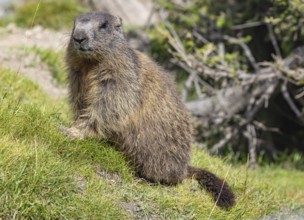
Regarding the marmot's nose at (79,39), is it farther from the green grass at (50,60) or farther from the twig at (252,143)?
the twig at (252,143)

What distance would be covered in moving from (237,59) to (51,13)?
4.77 meters

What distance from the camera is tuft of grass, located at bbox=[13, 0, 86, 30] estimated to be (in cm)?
1235

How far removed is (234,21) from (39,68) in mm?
3220

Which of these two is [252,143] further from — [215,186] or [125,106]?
[125,106]

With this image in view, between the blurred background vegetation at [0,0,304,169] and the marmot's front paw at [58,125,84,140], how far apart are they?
9.09 feet

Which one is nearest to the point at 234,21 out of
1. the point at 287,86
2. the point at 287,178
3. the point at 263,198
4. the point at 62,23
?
the point at 287,86

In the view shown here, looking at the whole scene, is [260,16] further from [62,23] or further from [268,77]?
[62,23]

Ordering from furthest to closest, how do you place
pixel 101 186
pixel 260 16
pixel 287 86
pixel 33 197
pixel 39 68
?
pixel 260 16, pixel 287 86, pixel 39 68, pixel 101 186, pixel 33 197

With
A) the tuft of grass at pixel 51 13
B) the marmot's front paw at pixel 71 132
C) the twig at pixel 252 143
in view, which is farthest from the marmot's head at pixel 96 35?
the tuft of grass at pixel 51 13

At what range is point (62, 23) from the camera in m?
12.4

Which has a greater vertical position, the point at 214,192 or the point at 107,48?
the point at 107,48

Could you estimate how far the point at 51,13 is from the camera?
1270 cm

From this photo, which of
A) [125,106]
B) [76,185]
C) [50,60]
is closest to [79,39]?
[125,106]

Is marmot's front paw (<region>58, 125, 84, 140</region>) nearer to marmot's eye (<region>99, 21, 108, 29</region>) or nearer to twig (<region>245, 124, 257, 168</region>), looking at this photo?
marmot's eye (<region>99, 21, 108, 29</region>)
